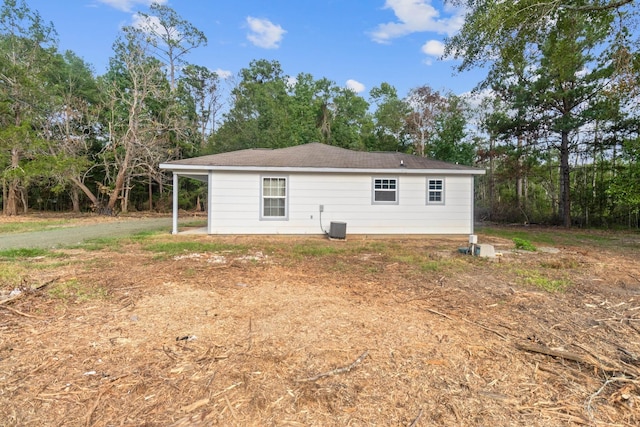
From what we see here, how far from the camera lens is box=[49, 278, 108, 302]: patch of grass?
3.87 metres

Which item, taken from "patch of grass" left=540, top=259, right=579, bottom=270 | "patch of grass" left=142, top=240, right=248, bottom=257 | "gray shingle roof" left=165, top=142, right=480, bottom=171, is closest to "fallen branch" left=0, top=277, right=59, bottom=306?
"patch of grass" left=142, top=240, right=248, bottom=257

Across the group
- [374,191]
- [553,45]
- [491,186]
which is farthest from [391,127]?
[374,191]

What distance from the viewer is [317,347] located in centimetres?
265

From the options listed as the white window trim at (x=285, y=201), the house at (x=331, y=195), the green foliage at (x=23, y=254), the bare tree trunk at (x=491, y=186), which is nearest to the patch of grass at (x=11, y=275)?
the green foliage at (x=23, y=254)

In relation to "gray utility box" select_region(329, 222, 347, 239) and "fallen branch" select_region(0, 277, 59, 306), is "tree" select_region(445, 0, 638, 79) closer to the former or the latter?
"gray utility box" select_region(329, 222, 347, 239)

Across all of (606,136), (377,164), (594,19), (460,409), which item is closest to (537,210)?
(606,136)

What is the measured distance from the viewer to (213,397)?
1980 mm

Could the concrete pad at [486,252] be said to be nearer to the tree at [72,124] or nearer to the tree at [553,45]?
the tree at [553,45]

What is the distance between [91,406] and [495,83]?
18.7 metres

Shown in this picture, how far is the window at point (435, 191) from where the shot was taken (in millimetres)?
10578

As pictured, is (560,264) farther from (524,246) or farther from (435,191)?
(435,191)

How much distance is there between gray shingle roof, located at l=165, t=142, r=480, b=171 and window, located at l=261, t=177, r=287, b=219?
0.56m

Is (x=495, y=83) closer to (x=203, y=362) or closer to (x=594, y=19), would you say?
(x=594, y=19)

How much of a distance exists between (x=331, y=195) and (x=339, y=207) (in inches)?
19.1
